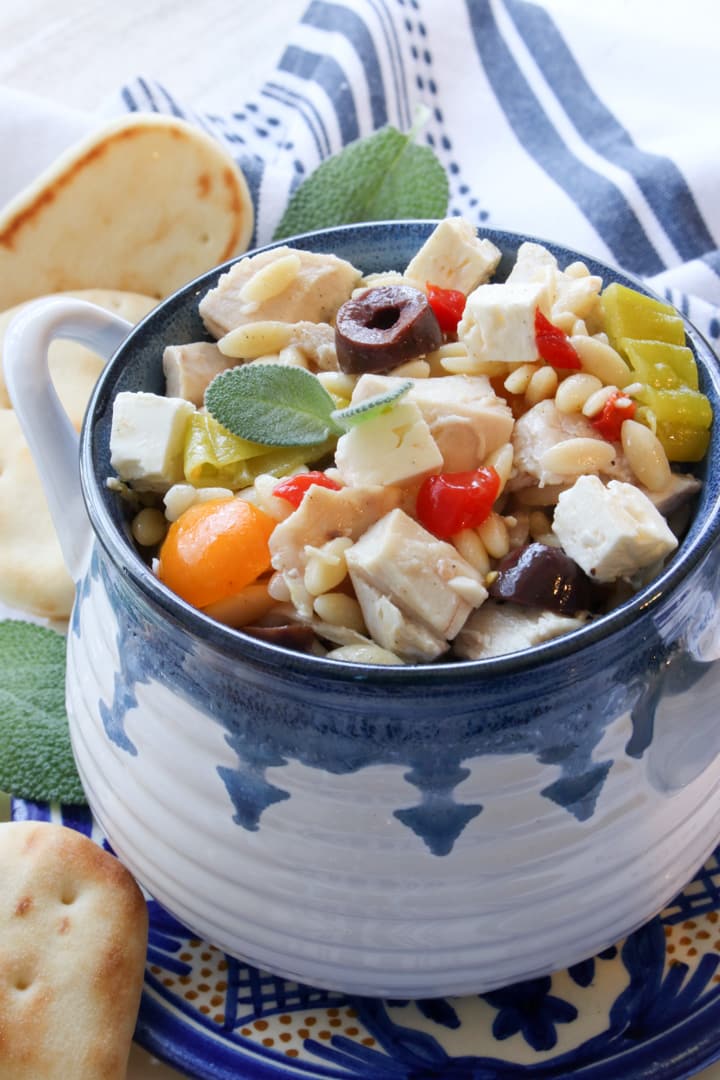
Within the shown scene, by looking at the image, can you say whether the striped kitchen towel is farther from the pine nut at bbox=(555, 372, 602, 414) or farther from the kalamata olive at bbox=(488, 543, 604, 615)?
the kalamata olive at bbox=(488, 543, 604, 615)

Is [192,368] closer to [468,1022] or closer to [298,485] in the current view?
[298,485]

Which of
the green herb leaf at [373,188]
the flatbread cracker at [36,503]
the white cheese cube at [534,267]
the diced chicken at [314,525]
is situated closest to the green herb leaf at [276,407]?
the diced chicken at [314,525]

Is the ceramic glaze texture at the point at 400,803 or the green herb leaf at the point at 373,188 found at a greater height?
the green herb leaf at the point at 373,188

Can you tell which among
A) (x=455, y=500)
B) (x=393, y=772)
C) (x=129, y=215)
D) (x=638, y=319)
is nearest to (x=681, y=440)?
(x=638, y=319)

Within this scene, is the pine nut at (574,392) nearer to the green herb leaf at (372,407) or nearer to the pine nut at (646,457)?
the pine nut at (646,457)

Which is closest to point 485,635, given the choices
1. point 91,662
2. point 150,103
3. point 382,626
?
point 382,626

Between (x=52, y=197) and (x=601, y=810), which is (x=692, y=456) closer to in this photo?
(x=601, y=810)

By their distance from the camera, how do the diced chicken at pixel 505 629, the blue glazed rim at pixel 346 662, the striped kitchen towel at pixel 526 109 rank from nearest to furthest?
the blue glazed rim at pixel 346 662 → the diced chicken at pixel 505 629 → the striped kitchen towel at pixel 526 109
